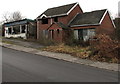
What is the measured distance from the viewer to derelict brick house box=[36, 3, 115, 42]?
2588cm

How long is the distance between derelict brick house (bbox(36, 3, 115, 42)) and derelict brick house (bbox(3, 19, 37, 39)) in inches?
64.1

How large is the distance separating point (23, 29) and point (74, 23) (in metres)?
12.5

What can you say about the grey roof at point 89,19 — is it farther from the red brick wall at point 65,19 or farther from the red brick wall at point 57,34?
the red brick wall at point 57,34

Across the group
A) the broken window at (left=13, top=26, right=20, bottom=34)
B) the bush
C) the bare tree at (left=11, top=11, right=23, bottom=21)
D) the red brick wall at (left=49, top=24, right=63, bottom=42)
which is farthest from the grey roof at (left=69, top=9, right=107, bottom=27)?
the bare tree at (left=11, top=11, right=23, bottom=21)

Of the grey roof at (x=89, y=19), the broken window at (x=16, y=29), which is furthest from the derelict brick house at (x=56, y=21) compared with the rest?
the broken window at (x=16, y=29)

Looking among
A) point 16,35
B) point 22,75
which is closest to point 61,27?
point 16,35

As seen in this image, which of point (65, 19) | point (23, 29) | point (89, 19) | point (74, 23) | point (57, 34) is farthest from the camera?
point (23, 29)

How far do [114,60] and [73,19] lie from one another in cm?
1937

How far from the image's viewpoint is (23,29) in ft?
115

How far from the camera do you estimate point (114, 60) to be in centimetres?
1221

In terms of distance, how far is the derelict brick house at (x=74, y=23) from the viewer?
25875 millimetres

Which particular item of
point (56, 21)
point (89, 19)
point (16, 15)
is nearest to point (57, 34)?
point (56, 21)

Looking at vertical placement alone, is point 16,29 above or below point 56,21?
below

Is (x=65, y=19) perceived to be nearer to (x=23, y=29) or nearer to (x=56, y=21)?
(x=56, y=21)
